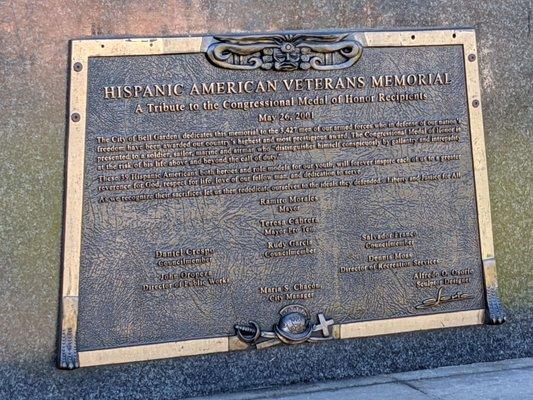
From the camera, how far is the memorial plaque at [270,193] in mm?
4004

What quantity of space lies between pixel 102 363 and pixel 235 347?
0.73 metres

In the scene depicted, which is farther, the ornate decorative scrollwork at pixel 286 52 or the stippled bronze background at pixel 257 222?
the ornate decorative scrollwork at pixel 286 52

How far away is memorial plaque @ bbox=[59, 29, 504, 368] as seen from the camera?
4.00 m

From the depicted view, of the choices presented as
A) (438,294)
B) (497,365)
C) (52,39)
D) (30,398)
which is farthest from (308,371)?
(52,39)

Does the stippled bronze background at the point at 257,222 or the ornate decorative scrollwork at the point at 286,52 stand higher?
the ornate decorative scrollwork at the point at 286,52

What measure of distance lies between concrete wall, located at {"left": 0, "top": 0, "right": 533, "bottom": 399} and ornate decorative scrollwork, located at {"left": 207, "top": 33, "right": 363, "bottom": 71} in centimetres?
10

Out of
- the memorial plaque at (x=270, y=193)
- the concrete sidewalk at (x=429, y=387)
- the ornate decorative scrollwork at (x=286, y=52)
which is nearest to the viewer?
the concrete sidewalk at (x=429, y=387)

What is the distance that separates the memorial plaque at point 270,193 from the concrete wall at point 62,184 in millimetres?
103

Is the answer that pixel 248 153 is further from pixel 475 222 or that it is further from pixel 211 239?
pixel 475 222
